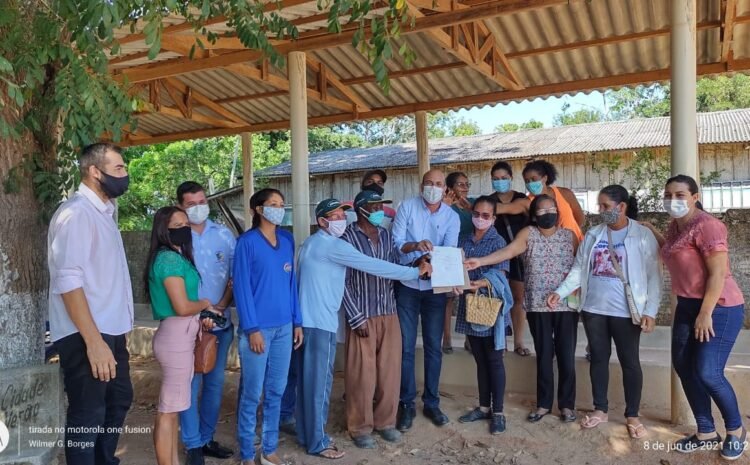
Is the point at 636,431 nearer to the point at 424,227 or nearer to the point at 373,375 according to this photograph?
the point at 373,375

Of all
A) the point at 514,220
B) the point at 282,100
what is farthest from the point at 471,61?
the point at 282,100

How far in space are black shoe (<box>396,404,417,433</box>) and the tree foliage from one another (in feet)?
8.94

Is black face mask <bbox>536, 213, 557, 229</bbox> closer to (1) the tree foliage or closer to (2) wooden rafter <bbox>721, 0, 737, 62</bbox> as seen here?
(1) the tree foliage

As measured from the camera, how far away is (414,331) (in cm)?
461

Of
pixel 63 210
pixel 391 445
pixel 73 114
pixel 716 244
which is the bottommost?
pixel 391 445

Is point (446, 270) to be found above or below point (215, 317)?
above

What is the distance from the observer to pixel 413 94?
9.12 meters

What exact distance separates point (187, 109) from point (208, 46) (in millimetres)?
3468

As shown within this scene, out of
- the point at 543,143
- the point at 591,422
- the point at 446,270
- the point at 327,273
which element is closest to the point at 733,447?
the point at 591,422

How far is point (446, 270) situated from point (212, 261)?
5.57 ft

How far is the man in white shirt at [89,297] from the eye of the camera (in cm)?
283

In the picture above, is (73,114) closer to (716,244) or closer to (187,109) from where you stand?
(716,244)

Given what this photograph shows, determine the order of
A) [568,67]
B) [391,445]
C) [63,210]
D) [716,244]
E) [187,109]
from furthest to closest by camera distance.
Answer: [187,109] < [568,67] < [391,445] < [716,244] < [63,210]

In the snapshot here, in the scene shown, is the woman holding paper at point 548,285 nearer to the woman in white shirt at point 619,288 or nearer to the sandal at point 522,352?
the woman in white shirt at point 619,288
